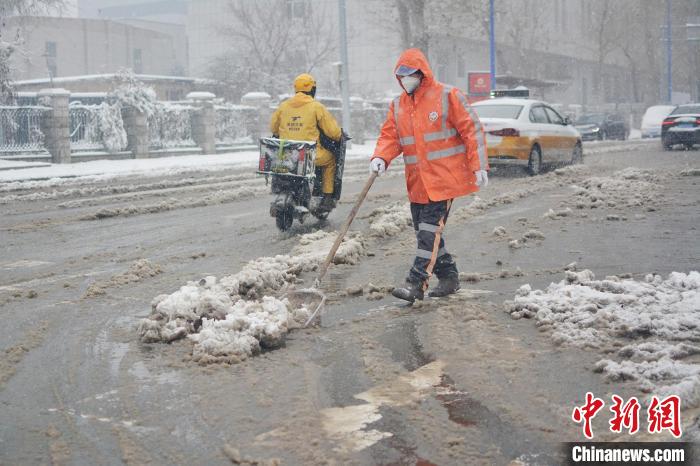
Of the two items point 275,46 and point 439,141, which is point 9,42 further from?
point 275,46

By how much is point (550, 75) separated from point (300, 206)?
60465 millimetres

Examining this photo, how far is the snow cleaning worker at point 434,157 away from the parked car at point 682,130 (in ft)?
71.9

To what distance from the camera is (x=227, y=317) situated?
17.2 feet

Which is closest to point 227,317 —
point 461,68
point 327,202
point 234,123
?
point 327,202

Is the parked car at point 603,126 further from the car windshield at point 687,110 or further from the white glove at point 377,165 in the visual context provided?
the white glove at point 377,165

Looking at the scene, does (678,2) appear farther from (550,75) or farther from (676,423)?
(676,423)

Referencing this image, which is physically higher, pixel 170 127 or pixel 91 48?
pixel 91 48

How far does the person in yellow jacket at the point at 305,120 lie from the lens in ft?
32.6

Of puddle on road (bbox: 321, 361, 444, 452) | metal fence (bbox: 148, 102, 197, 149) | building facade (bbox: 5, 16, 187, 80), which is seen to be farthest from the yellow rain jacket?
building facade (bbox: 5, 16, 187, 80)

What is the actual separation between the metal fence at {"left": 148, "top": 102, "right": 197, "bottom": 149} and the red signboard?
12505 mm

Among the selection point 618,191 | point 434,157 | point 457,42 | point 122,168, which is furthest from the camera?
point 457,42

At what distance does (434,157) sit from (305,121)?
→ 12.6ft

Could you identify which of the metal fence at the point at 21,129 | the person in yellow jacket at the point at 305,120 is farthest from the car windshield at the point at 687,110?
the person in yellow jacket at the point at 305,120

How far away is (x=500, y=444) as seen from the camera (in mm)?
3588
